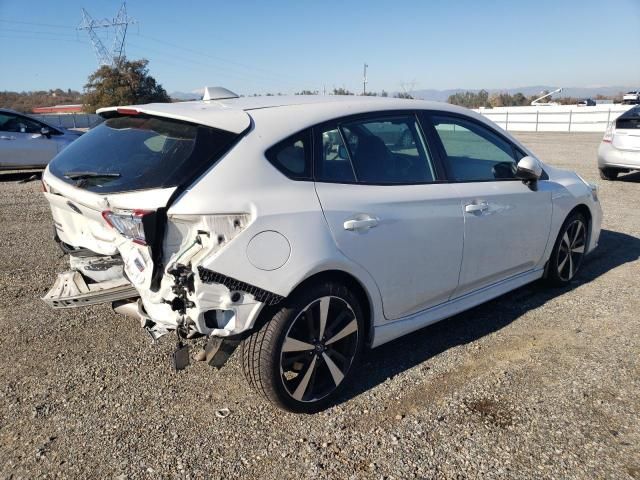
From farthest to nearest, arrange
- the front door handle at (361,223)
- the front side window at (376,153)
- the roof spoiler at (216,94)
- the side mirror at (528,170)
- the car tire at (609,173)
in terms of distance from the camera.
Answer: the car tire at (609,173), the side mirror at (528,170), the roof spoiler at (216,94), the front side window at (376,153), the front door handle at (361,223)

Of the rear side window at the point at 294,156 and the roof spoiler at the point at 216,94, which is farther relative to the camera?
the roof spoiler at the point at 216,94

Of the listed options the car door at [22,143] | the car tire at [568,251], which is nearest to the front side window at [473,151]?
the car tire at [568,251]

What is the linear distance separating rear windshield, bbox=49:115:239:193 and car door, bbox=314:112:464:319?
65 cm

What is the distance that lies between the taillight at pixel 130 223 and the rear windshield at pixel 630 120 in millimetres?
10197

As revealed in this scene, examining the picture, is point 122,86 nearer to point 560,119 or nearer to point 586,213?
point 560,119

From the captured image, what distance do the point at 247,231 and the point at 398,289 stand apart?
1136 millimetres

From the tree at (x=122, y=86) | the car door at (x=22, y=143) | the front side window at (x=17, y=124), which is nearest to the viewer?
the car door at (x=22, y=143)

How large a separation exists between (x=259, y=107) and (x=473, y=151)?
70.1 inches

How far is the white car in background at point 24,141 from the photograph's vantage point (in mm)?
11539

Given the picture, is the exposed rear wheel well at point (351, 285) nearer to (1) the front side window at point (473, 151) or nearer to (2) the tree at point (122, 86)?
→ (1) the front side window at point (473, 151)

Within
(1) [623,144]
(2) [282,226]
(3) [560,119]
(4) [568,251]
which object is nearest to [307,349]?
(2) [282,226]

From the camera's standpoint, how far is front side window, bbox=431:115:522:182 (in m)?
3.77

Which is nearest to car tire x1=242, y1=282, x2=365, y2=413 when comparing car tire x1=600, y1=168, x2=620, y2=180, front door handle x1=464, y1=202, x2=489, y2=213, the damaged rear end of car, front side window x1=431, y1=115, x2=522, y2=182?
the damaged rear end of car

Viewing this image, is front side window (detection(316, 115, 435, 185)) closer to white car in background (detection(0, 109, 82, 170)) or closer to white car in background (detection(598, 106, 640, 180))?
white car in background (detection(598, 106, 640, 180))
